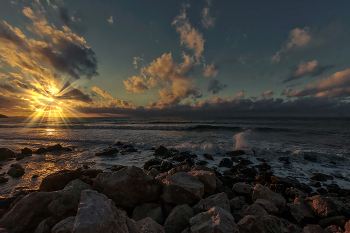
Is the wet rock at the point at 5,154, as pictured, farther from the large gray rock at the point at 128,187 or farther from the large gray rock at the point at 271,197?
the large gray rock at the point at 271,197

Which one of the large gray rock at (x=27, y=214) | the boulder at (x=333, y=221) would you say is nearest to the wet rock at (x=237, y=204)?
the boulder at (x=333, y=221)

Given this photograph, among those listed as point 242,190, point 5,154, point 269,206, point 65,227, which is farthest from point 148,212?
point 5,154

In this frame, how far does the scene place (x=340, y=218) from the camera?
302 centimetres

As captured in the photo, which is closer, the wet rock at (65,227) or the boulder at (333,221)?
the wet rock at (65,227)

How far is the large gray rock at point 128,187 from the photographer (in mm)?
3113

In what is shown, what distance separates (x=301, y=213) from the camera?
327cm

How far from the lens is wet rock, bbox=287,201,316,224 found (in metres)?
3.22

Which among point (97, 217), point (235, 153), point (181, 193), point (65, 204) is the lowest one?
point (235, 153)

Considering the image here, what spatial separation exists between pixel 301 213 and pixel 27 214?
5.68m

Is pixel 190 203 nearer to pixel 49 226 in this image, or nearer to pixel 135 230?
pixel 135 230

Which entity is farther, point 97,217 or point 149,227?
point 149,227

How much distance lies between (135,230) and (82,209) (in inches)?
27.9

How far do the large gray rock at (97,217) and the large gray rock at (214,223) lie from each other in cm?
116

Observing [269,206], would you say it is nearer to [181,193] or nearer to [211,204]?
[211,204]
